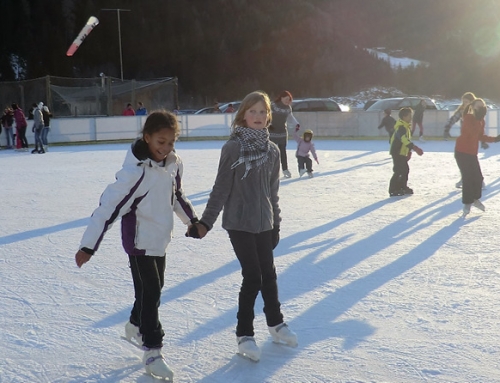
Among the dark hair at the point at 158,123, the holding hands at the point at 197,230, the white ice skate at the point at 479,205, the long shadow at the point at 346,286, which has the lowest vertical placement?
the long shadow at the point at 346,286

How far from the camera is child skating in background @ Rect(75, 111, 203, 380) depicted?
2762mm

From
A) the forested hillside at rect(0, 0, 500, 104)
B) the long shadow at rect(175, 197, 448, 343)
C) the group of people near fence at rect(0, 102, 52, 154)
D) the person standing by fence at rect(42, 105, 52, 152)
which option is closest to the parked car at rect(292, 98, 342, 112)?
the group of people near fence at rect(0, 102, 52, 154)

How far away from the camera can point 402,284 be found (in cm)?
424

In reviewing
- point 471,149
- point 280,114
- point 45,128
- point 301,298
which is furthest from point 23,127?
point 301,298

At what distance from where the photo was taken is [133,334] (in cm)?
317

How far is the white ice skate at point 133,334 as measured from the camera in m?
3.15

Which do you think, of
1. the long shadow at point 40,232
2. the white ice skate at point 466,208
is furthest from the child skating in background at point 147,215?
the white ice skate at point 466,208

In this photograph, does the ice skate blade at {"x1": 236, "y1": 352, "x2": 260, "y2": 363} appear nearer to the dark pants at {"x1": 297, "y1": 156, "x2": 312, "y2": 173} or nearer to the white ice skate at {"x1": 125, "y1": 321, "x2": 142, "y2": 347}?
the white ice skate at {"x1": 125, "y1": 321, "x2": 142, "y2": 347}

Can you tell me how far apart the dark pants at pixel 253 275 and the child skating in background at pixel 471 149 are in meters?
4.03

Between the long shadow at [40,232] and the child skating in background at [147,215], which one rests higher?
the child skating in background at [147,215]

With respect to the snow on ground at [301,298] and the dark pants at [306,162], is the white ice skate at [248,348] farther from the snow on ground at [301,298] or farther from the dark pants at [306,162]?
the dark pants at [306,162]

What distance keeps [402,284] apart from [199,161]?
9374mm

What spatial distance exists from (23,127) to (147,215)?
52.1 feet

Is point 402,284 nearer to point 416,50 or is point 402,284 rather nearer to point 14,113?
point 14,113
